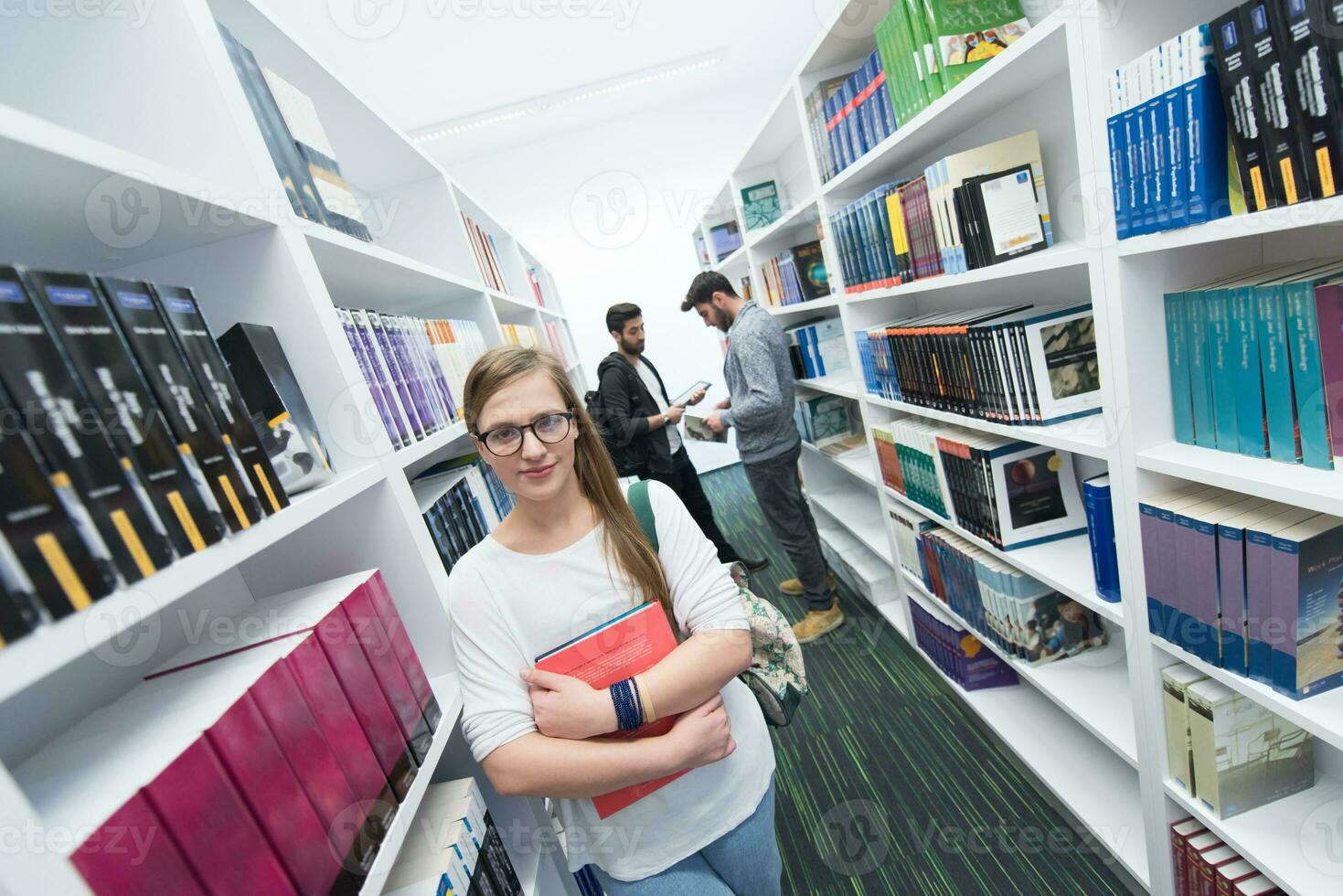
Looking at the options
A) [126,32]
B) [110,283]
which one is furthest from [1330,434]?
[126,32]

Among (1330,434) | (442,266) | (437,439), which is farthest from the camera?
(442,266)

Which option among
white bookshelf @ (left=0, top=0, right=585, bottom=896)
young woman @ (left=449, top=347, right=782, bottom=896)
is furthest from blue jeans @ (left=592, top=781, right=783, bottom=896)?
white bookshelf @ (left=0, top=0, right=585, bottom=896)

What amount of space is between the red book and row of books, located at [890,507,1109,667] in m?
1.23

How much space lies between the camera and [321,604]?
76 cm

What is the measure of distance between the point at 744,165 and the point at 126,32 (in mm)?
3019

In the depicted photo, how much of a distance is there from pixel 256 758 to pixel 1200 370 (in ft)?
5.03

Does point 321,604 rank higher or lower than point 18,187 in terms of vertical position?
lower

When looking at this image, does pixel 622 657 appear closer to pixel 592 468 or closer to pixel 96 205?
pixel 592 468

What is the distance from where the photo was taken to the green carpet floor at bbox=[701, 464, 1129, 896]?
1584mm

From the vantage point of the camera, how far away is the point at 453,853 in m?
0.83

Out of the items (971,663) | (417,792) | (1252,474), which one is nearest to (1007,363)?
(1252,474)

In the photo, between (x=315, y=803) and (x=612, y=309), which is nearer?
(x=315, y=803)

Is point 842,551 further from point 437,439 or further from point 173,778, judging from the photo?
point 173,778

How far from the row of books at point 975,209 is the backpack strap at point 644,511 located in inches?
44.0
